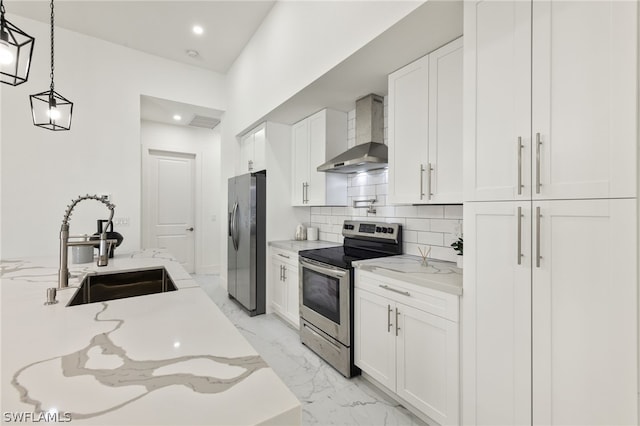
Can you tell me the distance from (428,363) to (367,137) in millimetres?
1911

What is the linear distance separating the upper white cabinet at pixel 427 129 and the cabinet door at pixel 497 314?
0.51 meters

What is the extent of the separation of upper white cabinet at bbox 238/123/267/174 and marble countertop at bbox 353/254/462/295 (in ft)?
6.79

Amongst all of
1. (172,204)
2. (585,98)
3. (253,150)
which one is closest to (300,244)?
(253,150)

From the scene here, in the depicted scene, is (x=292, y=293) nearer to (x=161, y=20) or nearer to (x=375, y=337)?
(x=375, y=337)

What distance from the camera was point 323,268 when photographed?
2479 mm

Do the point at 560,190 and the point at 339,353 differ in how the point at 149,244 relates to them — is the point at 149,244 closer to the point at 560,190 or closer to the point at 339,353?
the point at 339,353

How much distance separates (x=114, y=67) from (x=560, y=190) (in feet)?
15.4

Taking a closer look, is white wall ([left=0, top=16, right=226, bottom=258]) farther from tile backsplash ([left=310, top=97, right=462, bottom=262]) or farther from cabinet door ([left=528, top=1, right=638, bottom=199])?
cabinet door ([left=528, top=1, right=638, bottom=199])

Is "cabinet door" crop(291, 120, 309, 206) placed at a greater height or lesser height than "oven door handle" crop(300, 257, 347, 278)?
greater

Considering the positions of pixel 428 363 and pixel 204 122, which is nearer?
pixel 428 363

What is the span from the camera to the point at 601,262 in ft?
3.49

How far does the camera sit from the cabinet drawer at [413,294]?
158cm

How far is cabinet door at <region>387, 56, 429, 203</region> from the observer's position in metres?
2.07

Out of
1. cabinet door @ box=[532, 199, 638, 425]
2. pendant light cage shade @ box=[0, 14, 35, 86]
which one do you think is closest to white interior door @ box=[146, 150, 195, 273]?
pendant light cage shade @ box=[0, 14, 35, 86]
